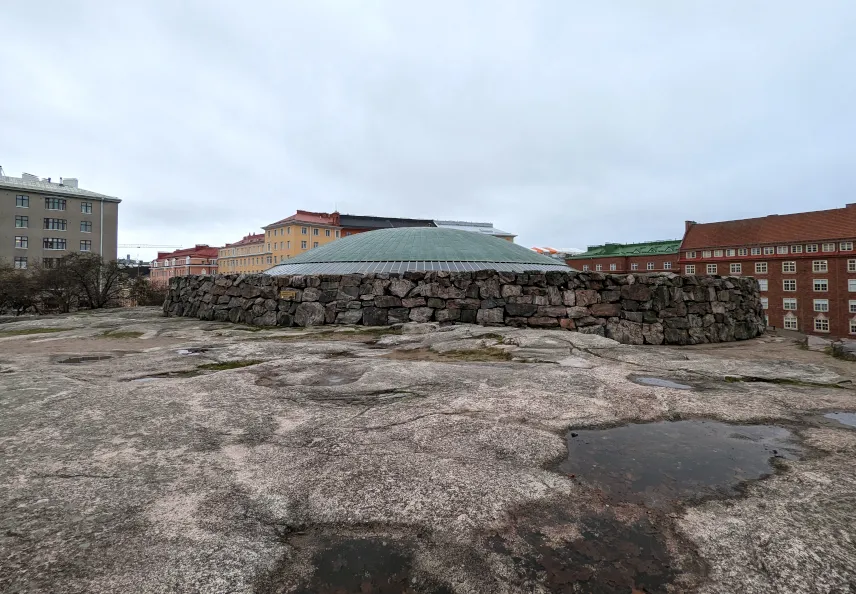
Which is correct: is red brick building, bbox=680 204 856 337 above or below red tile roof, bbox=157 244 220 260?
below

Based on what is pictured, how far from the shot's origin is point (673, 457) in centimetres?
252

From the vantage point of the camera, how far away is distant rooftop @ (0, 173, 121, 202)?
4492 cm

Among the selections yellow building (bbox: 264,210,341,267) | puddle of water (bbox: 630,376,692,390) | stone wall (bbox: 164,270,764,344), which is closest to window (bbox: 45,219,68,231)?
yellow building (bbox: 264,210,341,267)

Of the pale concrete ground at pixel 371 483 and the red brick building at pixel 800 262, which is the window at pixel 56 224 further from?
the red brick building at pixel 800 262

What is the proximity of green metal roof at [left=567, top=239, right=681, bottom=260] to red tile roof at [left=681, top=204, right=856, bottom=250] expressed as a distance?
244 inches

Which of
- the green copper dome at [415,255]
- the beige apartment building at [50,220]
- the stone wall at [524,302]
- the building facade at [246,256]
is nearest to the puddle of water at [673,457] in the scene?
the stone wall at [524,302]

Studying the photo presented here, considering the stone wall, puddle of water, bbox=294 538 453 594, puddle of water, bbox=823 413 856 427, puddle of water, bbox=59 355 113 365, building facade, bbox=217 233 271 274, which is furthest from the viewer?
building facade, bbox=217 233 271 274

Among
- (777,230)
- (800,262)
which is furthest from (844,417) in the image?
(777,230)

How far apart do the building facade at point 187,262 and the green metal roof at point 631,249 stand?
67.2 meters

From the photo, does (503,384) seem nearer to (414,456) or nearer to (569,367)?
(569,367)

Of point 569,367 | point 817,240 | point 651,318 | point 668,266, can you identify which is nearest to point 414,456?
point 569,367

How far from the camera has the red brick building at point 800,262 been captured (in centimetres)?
4478

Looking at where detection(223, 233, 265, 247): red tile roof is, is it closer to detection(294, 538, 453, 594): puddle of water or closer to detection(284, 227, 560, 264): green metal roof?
detection(284, 227, 560, 264): green metal roof

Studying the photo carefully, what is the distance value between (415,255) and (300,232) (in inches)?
2205
